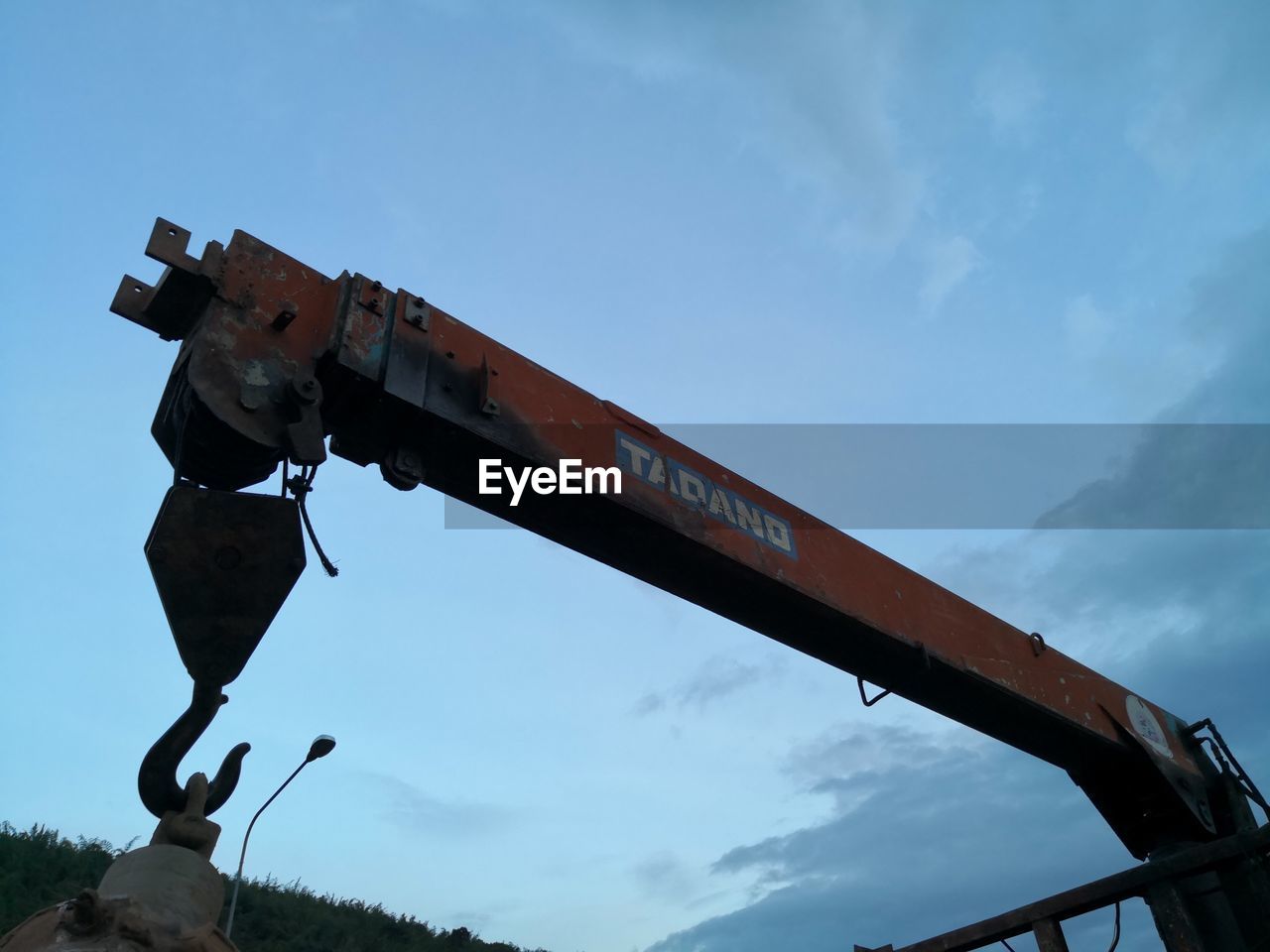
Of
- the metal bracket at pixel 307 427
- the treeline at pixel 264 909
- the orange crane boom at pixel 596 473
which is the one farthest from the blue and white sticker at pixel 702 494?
the treeline at pixel 264 909

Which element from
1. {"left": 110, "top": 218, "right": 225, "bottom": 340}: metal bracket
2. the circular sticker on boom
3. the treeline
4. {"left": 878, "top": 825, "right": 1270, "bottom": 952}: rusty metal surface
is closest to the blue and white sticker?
{"left": 110, "top": 218, "right": 225, "bottom": 340}: metal bracket

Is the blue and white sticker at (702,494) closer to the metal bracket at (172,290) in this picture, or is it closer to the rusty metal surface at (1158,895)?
the metal bracket at (172,290)

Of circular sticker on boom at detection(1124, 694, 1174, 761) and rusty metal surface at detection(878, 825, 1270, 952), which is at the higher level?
circular sticker on boom at detection(1124, 694, 1174, 761)

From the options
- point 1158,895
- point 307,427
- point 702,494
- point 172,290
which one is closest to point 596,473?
point 702,494

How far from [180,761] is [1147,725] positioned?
5.78 metres

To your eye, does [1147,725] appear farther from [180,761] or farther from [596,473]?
[180,761]

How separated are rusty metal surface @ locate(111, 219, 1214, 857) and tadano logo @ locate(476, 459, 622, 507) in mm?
43

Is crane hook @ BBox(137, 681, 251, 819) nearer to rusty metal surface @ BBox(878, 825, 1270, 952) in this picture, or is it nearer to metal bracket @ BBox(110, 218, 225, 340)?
metal bracket @ BBox(110, 218, 225, 340)

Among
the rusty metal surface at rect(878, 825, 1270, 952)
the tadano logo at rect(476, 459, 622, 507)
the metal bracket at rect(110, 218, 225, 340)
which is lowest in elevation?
the rusty metal surface at rect(878, 825, 1270, 952)

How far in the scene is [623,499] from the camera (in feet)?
12.9

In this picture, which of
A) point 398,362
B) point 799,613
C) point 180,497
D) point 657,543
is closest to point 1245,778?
point 799,613

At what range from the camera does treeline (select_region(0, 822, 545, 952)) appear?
1217cm

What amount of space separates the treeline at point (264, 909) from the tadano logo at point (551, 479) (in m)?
10.3

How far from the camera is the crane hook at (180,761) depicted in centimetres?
234
